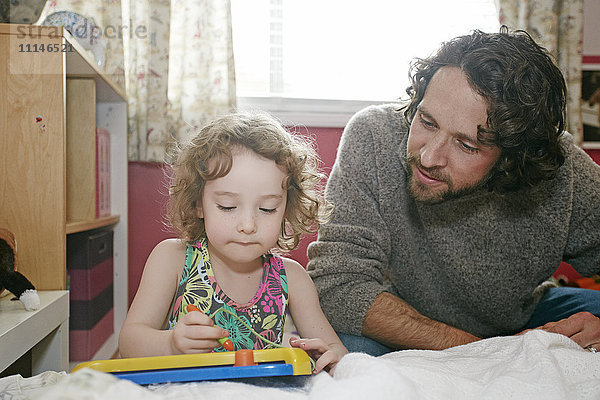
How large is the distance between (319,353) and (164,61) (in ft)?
5.04

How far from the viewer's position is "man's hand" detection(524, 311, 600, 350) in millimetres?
1107

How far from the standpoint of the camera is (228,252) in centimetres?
94

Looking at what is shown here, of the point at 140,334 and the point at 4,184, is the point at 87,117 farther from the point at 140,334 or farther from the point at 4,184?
the point at 140,334

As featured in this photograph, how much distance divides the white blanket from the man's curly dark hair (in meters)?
0.50

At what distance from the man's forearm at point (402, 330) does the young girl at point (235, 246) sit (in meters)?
0.19

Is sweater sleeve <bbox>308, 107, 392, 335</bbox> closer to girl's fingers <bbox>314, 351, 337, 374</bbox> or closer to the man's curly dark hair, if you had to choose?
the man's curly dark hair

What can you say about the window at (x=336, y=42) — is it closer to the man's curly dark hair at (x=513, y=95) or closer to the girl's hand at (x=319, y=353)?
the man's curly dark hair at (x=513, y=95)

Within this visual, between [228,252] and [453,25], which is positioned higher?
[453,25]

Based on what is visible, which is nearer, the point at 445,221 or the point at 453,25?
the point at 445,221

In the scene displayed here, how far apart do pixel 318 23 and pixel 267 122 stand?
4.75 feet

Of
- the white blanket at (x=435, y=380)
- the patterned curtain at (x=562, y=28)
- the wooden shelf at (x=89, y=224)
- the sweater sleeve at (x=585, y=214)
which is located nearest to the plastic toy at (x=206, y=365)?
the white blanket at (x=435, y=380)

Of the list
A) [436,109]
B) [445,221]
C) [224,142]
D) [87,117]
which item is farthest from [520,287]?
[87,117]

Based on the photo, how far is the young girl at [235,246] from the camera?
0.92 m

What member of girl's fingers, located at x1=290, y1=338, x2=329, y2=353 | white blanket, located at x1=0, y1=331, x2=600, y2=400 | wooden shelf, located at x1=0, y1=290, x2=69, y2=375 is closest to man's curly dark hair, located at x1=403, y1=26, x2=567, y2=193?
white blanket, located at x1=0, y1=331, x2=600, y2=400
